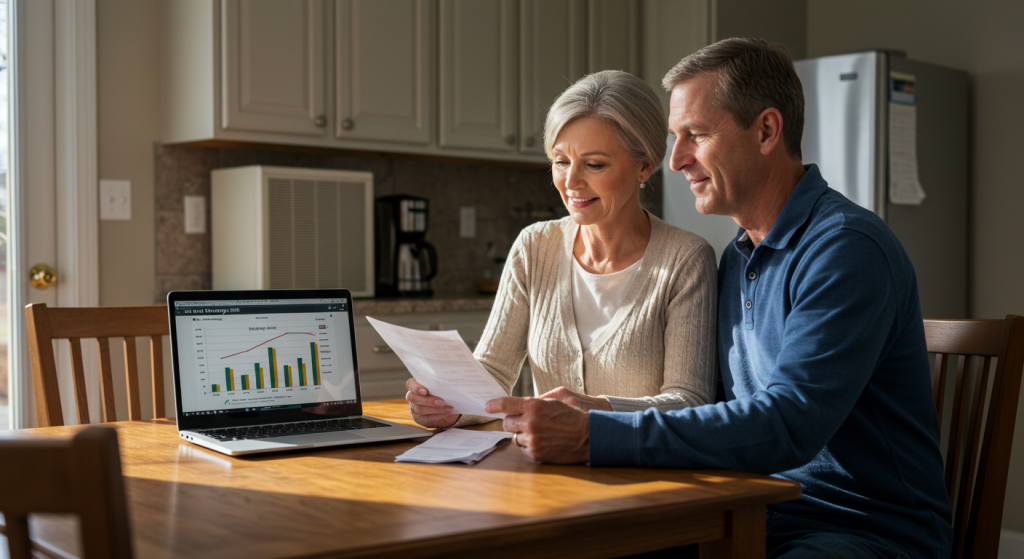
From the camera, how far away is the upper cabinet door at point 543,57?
3604 millimetres

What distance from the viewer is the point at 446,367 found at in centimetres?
142

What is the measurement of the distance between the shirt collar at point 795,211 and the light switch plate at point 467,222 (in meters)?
2.48

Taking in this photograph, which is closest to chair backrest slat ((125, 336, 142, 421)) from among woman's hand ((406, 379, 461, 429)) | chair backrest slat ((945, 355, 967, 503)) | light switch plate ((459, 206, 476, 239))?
woman's hand ((406, 379, 461, 429))

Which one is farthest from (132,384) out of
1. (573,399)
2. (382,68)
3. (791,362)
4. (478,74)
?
(478,74)

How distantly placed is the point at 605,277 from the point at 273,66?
1.65 metres

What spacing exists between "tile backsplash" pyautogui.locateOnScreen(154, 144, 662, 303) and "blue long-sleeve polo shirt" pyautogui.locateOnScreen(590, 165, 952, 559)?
5.35 feet

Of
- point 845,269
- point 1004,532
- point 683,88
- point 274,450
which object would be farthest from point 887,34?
point 274,450

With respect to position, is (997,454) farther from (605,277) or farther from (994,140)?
(994,140)

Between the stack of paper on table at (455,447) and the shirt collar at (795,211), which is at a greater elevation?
the shirt collar at (795,211)

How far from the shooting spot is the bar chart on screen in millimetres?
1423

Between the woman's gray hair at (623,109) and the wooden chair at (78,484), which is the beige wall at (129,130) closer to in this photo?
the woman's gray hair at (623,109)

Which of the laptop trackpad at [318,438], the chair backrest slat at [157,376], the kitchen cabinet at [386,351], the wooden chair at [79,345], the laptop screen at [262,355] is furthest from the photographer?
the kitchen cabinet at [386,351]

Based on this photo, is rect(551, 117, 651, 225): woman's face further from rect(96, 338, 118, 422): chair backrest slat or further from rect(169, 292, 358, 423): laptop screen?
rect(96, 338, 118, 422): chair backrest slat

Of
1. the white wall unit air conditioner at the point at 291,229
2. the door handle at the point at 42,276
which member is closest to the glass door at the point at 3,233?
the door handle at the point at 42,276
